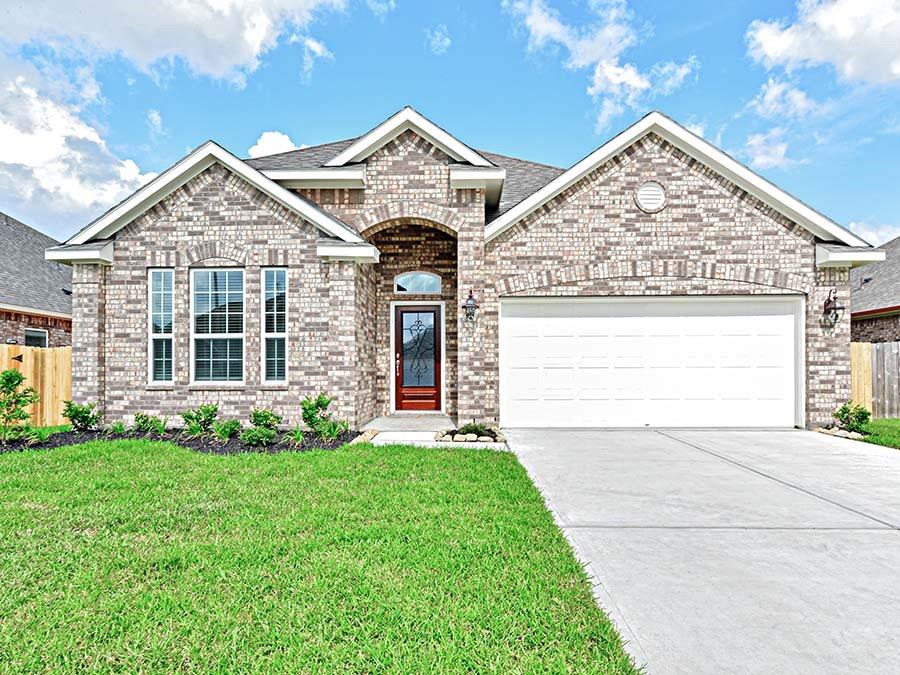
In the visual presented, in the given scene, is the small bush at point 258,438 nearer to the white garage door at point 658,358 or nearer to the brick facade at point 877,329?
the white garage door at point 658,358

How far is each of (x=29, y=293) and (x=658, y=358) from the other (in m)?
17.2

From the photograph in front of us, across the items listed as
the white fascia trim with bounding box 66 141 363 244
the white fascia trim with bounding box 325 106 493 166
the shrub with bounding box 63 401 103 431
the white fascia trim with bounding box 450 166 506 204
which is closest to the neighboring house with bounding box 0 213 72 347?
the white fascia trim with bounding box 66 141 363 244

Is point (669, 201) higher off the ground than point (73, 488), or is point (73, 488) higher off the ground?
point (669, 201)

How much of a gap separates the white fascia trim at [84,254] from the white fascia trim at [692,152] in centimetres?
707

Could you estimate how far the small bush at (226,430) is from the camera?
301 inches

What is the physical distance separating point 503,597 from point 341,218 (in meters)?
8.07

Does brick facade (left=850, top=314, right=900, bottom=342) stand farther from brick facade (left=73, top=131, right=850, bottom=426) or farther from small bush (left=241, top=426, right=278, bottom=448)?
small bush (left=241, top=426, right=278, bottom=448)

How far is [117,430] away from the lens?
824 cm

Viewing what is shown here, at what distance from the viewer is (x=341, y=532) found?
3781 millimetres

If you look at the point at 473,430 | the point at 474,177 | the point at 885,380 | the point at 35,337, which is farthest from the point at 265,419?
the point at 885,380

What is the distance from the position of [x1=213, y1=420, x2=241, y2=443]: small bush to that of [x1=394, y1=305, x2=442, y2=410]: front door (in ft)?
12.2

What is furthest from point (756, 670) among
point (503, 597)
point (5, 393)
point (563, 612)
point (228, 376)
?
point (5, 393)

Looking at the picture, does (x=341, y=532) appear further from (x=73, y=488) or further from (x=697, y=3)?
(x=697, y=3)

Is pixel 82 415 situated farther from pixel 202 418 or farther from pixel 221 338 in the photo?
pixel 221 338
